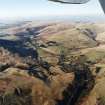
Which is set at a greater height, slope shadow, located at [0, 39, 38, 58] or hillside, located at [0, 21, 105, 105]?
slope shadow, located at [0, 39, 38, 58]

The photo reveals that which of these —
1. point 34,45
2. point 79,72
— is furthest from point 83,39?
point 79,72

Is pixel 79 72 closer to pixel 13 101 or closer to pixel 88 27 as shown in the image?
pixel 13 101

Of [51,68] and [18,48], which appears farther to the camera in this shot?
[18,48]

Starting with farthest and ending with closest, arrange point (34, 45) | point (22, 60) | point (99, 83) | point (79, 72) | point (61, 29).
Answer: point (61, 29)
point (34, 45)
point (22, 60)
point (79, 72)
point (99, 83)

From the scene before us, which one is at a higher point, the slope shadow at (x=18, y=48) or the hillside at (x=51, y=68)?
the slope shadow at (x=18, y=48)

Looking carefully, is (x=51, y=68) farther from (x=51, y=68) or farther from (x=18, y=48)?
(x=18, y=48)

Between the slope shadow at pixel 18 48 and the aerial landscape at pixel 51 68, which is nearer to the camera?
the aerial landscape at pixel 51 68

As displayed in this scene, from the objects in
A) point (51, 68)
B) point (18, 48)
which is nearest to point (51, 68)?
point (51, 68)

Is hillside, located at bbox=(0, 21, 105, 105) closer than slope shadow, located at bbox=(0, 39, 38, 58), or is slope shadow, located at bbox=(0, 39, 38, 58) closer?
hillside, located at bbox=(0, 21, 105, 105)
